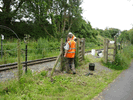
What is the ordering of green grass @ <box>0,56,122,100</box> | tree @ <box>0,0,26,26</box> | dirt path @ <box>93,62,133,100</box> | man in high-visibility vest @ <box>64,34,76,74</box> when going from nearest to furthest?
green grass @ <box>0,56,122,100</box>
dirt path @ <box>93,62,133,100</box>
man in high-visibility vest @ <box>64,34,76,74</box>
tree @ <box>0,0,26,26</box>

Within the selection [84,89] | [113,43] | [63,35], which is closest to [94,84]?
[84,89]

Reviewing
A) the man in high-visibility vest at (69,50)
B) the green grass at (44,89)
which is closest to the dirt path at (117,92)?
the green grass at (44,89)

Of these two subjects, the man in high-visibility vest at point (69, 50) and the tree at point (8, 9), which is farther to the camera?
the tree at point (8, 9)

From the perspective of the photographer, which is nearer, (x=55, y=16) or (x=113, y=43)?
(x=113, y=43)

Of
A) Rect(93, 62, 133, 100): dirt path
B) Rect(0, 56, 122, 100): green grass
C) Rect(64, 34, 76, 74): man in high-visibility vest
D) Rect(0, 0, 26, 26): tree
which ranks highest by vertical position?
Rect(0, 0, 26, 26): tree

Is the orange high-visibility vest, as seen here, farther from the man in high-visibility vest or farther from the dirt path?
the dirt path

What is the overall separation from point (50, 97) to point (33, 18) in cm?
1742

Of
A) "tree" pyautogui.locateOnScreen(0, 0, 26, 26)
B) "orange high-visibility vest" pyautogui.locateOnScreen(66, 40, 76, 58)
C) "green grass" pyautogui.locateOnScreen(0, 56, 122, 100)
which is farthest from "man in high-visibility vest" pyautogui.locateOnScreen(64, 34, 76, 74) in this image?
"tree" pyautogui.locateOnScreen(0, 0, 26, 26)

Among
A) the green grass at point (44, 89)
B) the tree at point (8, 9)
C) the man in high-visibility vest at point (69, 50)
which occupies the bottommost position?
the green grass at point (44, 89)

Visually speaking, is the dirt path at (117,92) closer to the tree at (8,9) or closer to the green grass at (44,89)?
the green grass at (44,89)

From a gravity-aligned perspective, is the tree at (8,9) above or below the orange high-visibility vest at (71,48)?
above

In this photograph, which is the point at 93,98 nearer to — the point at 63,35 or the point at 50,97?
the point at 50,97

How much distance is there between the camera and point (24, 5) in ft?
59.2

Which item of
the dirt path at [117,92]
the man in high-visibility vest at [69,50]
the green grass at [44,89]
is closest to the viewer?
the green grass at [44,89]
